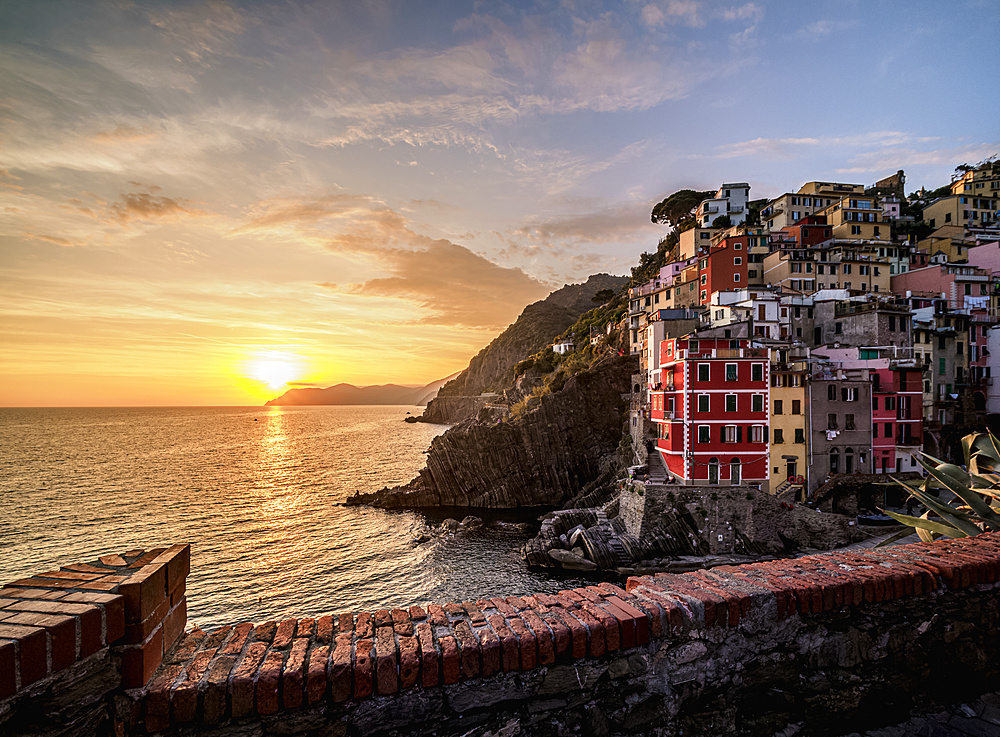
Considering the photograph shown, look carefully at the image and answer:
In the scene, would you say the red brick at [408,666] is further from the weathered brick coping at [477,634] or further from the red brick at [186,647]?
the red brick at [186,647]

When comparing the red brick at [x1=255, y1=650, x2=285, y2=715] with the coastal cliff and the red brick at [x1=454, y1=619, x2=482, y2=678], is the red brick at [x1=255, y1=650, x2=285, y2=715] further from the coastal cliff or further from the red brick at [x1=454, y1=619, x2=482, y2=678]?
the coastal cliff

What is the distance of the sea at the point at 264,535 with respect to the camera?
29.2 meters

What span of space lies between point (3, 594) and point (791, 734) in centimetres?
544

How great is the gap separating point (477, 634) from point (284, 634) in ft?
4.34

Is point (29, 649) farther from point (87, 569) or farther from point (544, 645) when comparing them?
point (544, 645)

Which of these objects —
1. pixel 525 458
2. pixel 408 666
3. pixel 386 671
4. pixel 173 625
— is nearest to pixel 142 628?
pixel 173 625

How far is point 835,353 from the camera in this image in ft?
136

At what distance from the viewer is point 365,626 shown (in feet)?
10.9

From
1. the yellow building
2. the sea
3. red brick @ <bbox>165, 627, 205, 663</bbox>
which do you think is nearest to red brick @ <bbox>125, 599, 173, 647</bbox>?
red brick @ <bbox>165, 627, 205, 663</bbox>

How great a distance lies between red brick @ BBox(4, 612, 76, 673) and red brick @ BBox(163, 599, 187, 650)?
0.59 meters

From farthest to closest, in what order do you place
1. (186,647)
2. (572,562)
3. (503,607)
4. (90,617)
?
1. (572,562)
2. (503,607)
3. (186,647)
4. (90,617)

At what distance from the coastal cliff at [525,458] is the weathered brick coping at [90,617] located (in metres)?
50.4

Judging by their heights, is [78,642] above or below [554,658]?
above

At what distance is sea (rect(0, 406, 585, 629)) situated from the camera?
29.2 m
